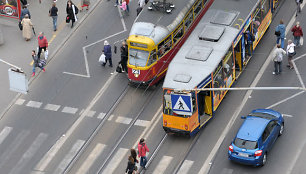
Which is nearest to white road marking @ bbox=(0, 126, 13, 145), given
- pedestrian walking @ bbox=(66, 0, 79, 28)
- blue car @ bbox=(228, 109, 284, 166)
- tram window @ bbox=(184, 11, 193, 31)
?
pedestrian walking @ bbox=(66, 0, 79, 28)

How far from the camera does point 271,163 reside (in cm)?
4006

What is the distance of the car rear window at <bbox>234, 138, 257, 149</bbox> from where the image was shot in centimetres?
3925

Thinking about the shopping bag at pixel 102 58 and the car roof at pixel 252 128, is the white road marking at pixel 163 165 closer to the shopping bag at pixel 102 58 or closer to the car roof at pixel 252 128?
the car roof at pixel 252 128

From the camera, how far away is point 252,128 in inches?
1575

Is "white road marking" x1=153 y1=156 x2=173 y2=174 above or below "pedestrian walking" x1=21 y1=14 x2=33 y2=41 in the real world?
below

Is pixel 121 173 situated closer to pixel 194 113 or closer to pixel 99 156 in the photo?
pixel 99 156

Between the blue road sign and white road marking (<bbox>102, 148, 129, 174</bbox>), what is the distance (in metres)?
3.55

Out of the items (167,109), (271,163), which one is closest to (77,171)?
(167,109)

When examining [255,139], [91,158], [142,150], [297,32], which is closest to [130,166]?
[142,150]

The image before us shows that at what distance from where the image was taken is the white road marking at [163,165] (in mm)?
40844

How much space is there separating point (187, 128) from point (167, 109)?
141 cm

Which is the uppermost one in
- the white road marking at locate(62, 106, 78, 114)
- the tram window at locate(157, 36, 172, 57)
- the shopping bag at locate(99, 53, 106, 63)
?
the tram window at locate(157, 36, 172, 57)

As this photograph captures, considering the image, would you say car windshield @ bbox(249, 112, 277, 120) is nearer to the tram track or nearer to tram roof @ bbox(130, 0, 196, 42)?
the tram track

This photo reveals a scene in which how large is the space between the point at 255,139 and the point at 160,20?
10.5m
